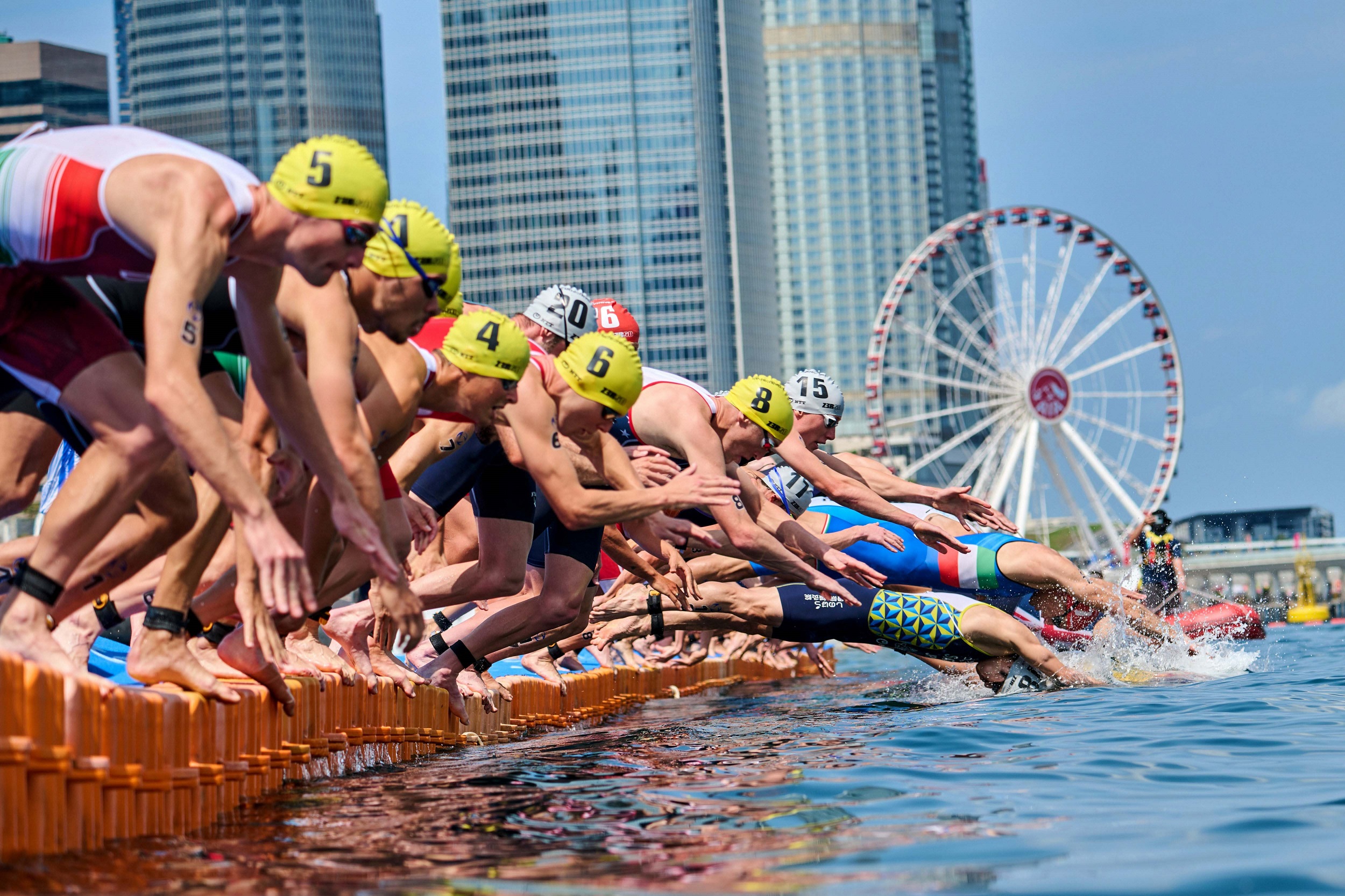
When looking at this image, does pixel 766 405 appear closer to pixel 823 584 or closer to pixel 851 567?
Result: pixel 851 567

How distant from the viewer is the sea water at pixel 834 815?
3.65 m

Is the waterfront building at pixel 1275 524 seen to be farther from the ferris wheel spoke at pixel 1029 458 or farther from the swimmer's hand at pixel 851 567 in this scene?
the swimmer's hand at pixel 851 567

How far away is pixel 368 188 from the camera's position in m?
4.81

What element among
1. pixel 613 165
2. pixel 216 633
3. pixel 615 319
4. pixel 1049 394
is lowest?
pixel 216 633

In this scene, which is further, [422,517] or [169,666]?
[422,517]

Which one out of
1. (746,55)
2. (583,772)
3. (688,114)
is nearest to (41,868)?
(583,772)

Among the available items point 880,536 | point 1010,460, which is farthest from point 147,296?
point 1010,460

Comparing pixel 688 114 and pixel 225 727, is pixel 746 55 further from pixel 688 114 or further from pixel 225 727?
pixel 225 727

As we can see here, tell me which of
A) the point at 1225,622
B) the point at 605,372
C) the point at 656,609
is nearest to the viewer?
the point at 605,372

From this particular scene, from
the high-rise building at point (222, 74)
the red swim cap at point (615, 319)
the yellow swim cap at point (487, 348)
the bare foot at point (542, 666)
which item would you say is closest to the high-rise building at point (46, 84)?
the high-rise building at point (222, 74)

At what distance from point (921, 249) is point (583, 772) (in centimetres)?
4340

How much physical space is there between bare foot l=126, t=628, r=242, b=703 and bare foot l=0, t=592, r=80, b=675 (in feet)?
2.11

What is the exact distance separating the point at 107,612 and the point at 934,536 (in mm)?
5494

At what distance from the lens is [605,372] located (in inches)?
293
